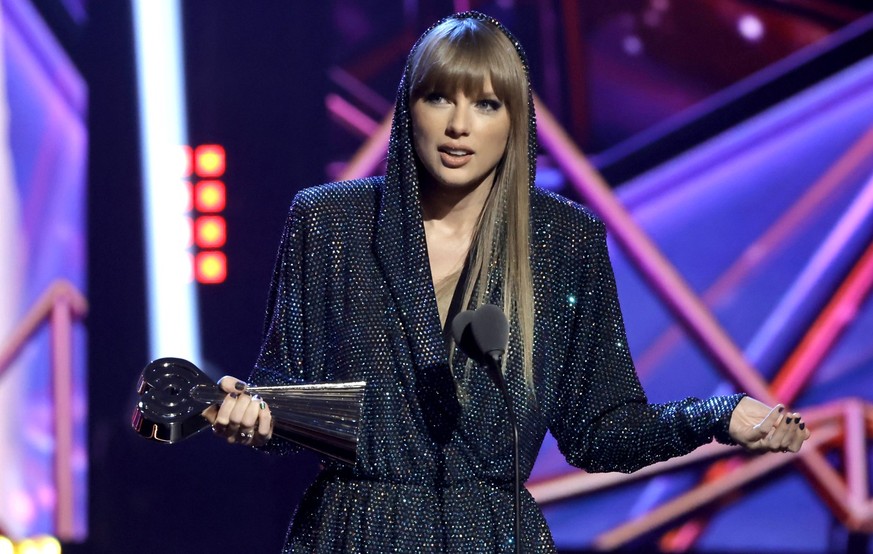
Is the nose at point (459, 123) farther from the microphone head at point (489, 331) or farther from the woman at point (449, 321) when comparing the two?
the microphone head at point (489, 331)

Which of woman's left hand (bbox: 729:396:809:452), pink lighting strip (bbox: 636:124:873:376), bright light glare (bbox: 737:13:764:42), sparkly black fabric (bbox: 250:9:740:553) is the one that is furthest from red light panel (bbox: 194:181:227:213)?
woman's left hand (bbox: 729:396:809:452)

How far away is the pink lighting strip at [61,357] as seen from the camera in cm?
409

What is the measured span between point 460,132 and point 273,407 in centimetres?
52

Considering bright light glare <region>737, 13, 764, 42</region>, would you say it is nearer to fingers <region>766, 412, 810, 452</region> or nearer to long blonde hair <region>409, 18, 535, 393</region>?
long blonde hair <region>409, 18, 535, 393</region>

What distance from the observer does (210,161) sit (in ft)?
13.3

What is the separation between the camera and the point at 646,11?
3.89 metres

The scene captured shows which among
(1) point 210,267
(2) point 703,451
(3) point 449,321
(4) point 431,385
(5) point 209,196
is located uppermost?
(5) point 209,196

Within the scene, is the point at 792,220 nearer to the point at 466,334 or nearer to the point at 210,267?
the point at 210,267

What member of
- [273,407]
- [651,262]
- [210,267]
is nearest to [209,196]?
[210,267]

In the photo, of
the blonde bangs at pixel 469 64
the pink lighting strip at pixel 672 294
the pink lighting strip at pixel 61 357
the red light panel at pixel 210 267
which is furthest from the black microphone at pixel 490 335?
the pink lighting strip at pixel 61 357

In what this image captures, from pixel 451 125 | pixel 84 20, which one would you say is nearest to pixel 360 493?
pixel 451 125

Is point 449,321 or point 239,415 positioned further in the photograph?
point 449,321

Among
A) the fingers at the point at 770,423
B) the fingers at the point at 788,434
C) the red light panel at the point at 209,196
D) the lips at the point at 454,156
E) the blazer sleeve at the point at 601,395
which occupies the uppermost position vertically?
the red light panel at the point at 209,196

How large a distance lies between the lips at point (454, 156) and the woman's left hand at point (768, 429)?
1.88 ft
